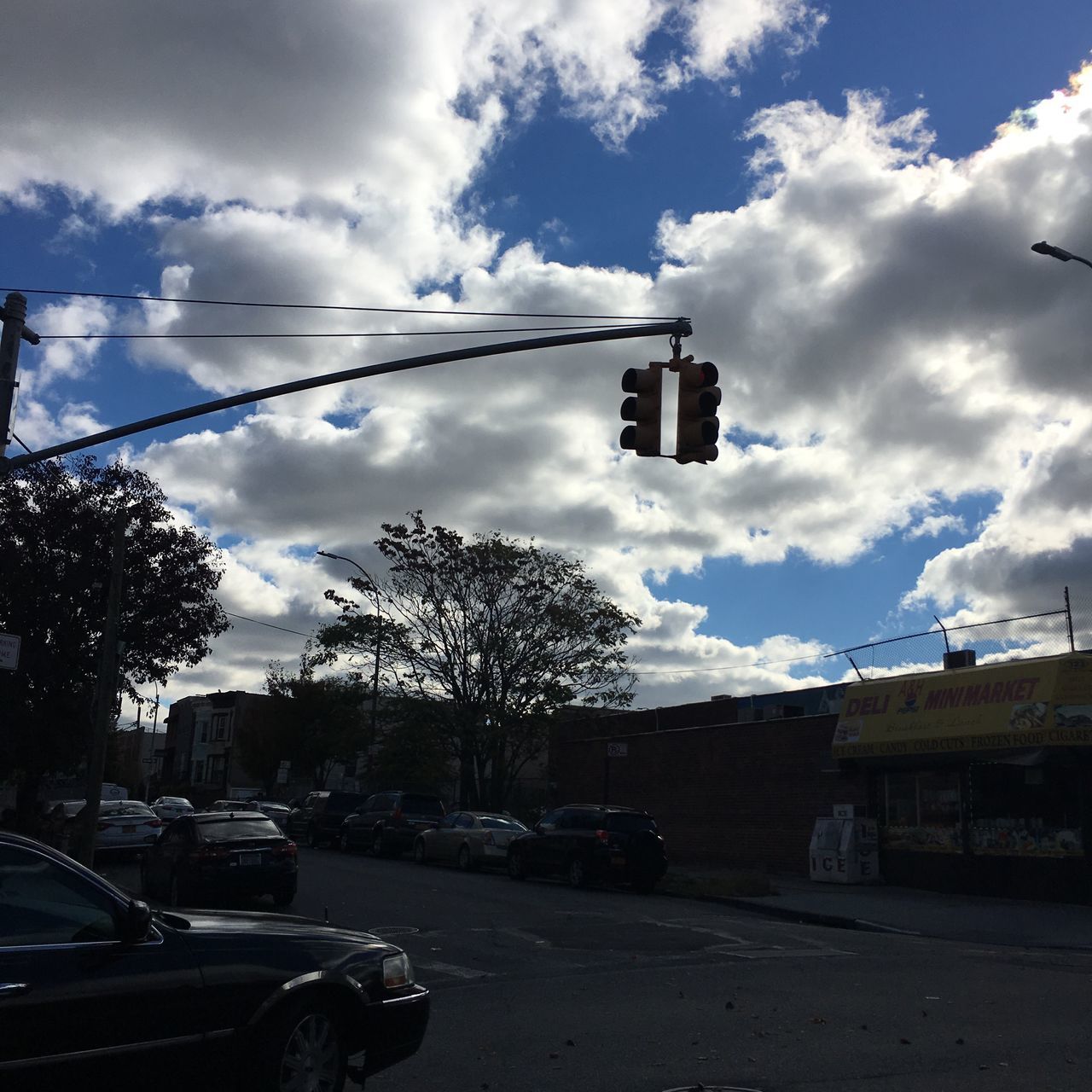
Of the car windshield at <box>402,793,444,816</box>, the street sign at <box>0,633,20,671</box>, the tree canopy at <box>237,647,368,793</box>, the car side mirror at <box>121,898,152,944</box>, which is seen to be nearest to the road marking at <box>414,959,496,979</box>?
the street sign at <box>0,633,20,671</box>

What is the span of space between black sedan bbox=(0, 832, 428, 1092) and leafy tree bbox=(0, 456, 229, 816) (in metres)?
22.9

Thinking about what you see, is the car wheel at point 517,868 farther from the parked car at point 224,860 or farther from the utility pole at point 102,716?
the utility pole at point 102,716

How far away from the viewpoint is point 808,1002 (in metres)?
9.94

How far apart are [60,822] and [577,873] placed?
15.6m

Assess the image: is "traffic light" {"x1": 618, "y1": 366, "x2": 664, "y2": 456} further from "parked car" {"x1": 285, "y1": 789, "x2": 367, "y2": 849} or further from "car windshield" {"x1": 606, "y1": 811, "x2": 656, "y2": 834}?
"parked car" {"x1": 285, "y1": 789, "x2": 367, "y2": 849}

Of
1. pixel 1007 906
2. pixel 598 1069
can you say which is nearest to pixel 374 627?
pixel 1007 906

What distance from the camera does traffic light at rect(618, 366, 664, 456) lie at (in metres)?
11.5

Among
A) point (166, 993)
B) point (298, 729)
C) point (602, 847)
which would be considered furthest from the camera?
point (298, 729)

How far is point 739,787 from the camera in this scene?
3048 cm

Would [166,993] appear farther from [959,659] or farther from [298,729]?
[298,729]

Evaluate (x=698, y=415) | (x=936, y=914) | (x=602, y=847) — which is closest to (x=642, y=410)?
(x=698, y=415)

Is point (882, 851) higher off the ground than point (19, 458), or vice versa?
point (19, 458)

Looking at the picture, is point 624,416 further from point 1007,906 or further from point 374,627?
point 374,627

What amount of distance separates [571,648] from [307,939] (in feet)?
108
